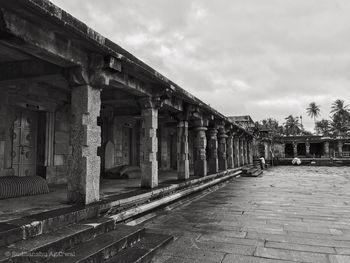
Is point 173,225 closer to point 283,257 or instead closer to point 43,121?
point 283,257

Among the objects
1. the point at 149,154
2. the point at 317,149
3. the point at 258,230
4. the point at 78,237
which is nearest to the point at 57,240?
the point at 78,237

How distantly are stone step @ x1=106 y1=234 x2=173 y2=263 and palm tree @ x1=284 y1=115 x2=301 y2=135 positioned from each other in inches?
2699

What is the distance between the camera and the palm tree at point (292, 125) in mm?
67775

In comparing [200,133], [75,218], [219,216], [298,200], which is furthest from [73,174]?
[200,133]

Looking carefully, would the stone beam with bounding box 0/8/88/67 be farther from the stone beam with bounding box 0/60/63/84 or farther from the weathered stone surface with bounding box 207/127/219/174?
the weathered stone surface with bounding box 207/127/219/174

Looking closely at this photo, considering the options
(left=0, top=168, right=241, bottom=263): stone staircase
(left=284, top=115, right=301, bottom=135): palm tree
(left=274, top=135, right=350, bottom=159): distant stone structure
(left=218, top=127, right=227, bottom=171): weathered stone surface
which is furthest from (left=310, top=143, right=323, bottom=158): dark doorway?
(left=0, top=168, right=241, bottom=263): stone staircase

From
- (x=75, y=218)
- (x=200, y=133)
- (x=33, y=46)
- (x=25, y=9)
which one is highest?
(x=25, y=9)

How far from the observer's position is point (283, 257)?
11.0ft

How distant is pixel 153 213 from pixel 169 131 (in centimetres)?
950

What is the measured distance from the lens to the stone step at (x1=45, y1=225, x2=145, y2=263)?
281 cm

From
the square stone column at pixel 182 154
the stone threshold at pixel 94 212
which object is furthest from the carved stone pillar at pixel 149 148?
the square stone column at pixel 182 154

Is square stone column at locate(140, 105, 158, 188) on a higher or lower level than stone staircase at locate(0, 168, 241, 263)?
higher

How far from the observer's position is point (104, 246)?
10.4 ft

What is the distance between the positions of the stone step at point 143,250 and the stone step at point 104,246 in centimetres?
7
